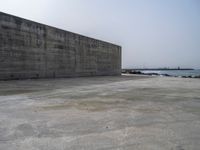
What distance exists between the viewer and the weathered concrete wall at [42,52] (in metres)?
13.6

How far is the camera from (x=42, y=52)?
16.4 m

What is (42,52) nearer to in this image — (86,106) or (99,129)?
(86,106)

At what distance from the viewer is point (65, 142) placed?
2.41 meters

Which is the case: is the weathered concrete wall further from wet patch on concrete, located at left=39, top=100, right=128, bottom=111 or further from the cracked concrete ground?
the cracked concrete ground

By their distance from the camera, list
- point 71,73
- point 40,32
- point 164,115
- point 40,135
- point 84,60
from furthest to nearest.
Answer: point 84,60 < point 71,73 < point 40,32 < point 164,115 < point 40,135

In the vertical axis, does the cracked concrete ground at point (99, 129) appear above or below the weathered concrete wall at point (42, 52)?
below

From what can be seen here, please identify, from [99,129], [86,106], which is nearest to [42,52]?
[86,106]

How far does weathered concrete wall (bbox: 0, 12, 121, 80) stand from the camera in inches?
534

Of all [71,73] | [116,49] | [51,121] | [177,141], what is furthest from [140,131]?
[116,49]

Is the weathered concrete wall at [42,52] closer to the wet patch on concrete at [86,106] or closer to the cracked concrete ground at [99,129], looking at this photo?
the wet patch on concrete at [86,106]

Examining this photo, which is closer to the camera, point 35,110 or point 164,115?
point 164,115

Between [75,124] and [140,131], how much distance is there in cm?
92

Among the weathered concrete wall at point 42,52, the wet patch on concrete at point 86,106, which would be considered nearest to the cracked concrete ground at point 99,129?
the wet patch on concrete at point 86,106

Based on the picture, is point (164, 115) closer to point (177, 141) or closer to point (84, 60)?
point (177, 141)
